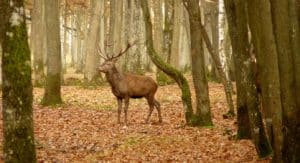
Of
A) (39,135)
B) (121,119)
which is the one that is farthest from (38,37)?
(39,135)

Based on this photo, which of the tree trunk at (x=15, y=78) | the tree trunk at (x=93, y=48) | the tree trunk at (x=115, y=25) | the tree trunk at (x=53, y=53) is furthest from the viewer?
the tree trunk at (x=115, y=25)

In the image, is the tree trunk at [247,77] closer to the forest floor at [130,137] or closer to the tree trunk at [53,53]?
the forest floor at [130,137]

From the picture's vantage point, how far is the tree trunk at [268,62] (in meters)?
7.58

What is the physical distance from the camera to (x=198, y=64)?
41.4 ft

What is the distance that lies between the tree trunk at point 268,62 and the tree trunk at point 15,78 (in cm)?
332

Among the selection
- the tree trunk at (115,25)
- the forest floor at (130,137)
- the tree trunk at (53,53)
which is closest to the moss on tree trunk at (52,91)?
the tree trunk at (53,53)

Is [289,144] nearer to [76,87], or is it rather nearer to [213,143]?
[213,143]

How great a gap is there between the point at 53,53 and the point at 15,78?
421 inches

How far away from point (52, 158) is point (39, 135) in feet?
8.57

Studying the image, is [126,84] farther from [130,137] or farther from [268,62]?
[268,62]

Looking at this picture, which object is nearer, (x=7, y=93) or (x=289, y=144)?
(x=7, y=93)

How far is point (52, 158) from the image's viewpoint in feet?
32.2

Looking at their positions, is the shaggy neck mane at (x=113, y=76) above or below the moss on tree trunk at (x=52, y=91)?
above

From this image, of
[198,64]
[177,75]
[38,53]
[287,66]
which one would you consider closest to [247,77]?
[287,66]
